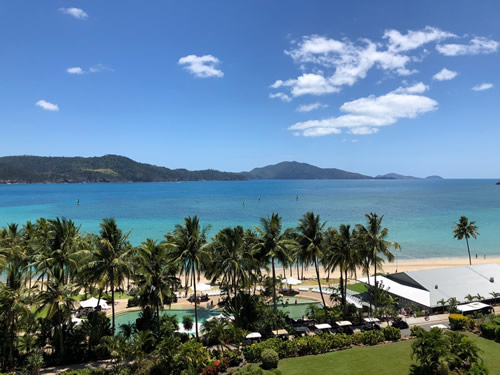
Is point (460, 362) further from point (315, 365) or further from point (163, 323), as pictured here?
point (163, 323)

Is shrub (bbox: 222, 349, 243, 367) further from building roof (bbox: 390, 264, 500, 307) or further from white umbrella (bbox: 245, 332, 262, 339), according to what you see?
building roof (bbox: 390, 264, 500, 307)

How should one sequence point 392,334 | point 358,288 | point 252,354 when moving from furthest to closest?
point 358,288 < point 392,334 < point 252,354

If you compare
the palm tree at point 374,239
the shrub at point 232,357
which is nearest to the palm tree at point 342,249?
the palm tree at point 374,239

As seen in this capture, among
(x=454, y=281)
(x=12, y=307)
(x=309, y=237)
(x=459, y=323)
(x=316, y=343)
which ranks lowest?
(x=459, y=323)

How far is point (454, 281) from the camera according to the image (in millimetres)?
35656

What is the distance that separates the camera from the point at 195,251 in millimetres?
25500

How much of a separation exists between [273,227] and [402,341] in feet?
46.3

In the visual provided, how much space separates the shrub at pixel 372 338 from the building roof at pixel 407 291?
996 cm

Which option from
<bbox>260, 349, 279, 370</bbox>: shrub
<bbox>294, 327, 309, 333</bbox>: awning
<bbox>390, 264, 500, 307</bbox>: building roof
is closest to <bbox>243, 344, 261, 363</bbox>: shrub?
<bbox>260, 349, 279, 370</bbox>: shrub

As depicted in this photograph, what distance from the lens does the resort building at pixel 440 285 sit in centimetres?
3297

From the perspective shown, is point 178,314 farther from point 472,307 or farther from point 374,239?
point 472,307

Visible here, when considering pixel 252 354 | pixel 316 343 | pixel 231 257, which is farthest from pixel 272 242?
pixel 252 354

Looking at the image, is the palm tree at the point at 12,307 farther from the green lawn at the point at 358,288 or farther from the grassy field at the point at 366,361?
the green lawn at the point at 358,288

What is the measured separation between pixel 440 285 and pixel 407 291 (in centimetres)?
382
